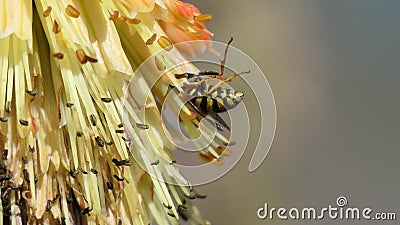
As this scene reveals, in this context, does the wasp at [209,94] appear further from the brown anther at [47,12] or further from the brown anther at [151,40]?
the brown anther at [47,12]

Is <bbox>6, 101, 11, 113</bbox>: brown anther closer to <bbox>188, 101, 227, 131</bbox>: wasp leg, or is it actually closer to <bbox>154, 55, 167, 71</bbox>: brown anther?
<bbox>154, 55, 167, 71</bbox>: brown anther

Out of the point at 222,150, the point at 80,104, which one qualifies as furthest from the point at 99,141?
the point at 222,150

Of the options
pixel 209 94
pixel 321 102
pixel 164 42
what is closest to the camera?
pixel 164 42

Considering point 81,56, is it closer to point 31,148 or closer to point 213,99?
point 31,148

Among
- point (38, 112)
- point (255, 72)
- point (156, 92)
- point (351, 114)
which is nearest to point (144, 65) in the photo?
point (156, 92)

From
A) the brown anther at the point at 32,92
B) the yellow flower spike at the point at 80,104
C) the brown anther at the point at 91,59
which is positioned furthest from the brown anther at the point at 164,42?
the brown anther at the point at 32,92

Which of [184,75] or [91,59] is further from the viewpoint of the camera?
[184,75]
